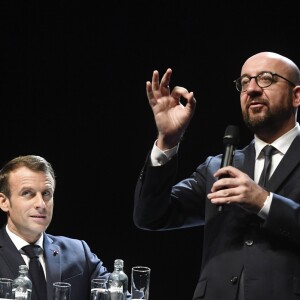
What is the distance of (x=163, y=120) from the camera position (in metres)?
2.24

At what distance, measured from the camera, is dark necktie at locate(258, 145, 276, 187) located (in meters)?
2.18

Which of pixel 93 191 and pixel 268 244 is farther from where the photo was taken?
pixel 93 191

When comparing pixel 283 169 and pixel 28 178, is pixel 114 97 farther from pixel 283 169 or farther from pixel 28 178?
pixel 283 169

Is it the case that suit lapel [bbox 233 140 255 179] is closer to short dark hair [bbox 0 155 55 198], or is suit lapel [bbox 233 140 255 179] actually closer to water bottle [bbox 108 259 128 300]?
water bottle [bbox 108 259 128 300]

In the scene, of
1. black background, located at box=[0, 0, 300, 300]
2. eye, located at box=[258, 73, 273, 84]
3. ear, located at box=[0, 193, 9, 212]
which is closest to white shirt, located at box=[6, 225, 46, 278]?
ear, located at box=[0, 193, 9, 212]

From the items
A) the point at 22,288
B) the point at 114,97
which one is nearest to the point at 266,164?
the point at 22,288

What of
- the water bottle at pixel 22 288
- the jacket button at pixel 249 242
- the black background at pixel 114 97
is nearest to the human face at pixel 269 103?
the jacket button at pixel 249 242

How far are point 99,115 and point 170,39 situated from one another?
2.24 ft

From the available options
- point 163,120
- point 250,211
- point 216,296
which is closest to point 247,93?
point 163,120

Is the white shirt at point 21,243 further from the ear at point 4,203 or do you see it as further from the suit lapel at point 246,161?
the suit lapel at point 246,161

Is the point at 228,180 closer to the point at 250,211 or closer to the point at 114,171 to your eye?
the point at 250,211

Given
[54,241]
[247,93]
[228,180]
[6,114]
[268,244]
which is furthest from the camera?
[6,114]

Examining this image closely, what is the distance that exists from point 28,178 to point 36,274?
0.41 meters

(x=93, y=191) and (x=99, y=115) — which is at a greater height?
(x=99, y=115)
